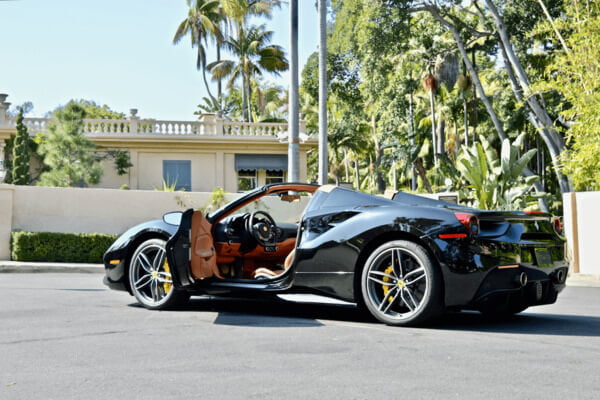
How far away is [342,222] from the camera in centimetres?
604

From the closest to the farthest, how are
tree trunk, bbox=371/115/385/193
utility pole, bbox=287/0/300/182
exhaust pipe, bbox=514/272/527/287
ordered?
1. exhaust pipe, bbox=514/272/527/287
2. utility pole, bbox=287/0/300/182
3. tree trunk, bbox=371/115/385/193

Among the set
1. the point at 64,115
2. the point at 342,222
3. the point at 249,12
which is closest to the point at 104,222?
the point at 64,115

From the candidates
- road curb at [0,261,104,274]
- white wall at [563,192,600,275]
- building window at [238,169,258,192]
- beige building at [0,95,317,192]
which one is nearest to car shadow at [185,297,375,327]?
road curb at [0,261,104,274]

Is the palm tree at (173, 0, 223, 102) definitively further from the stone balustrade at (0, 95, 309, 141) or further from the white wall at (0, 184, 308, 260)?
the white wall at (0, 184, 308, 260)

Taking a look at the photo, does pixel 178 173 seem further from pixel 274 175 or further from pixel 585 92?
pixel 585 92

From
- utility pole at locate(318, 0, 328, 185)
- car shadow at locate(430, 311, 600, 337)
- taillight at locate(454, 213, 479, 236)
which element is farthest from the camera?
utility pole at locate(318, 0, 328, 185)

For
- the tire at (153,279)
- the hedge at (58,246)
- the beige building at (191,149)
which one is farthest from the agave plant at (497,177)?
the tire at (153,279)

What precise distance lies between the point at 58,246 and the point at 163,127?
15420 millimetres

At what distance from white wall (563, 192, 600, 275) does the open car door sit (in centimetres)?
1048

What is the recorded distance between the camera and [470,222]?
539 centimetres

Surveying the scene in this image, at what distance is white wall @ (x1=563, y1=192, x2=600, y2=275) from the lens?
1462 cm

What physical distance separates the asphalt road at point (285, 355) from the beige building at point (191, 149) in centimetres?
2508

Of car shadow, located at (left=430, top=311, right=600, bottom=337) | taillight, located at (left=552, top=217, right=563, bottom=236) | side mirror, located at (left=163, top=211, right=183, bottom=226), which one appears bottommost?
car shadow, located at (left=430, top=311, right=600, bottom=337)

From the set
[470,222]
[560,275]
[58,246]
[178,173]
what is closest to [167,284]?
[470,222]
